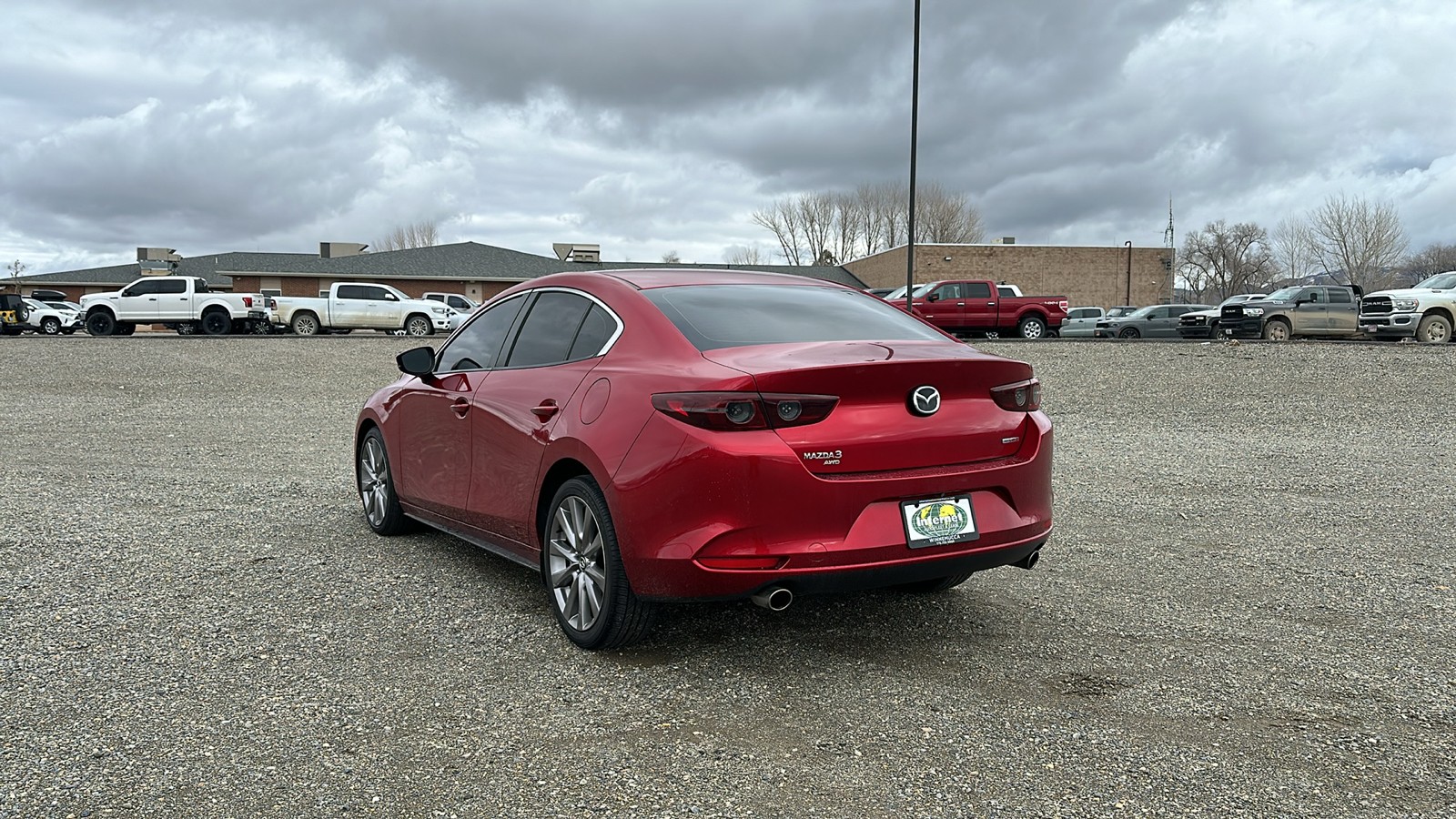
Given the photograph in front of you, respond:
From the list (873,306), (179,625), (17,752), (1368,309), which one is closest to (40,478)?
(179,625)

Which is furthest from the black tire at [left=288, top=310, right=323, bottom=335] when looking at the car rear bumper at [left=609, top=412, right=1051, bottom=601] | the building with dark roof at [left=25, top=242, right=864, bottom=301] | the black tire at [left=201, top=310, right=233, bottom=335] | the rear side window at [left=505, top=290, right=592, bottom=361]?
the car rear bumper at [left=609, top=412, right=1051, bottom=601]

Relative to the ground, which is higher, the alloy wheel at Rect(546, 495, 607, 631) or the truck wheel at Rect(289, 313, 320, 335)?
the truck wheel at Rect(289, 313, 320, 335)

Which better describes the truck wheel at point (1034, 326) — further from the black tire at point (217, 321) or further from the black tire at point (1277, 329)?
the black tire at point (217, 321)

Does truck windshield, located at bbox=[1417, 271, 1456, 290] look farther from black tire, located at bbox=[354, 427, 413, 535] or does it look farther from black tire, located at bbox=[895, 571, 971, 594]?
black tire, located at bbox=[354, 427, 413, 535]

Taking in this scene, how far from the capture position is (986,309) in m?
28.6

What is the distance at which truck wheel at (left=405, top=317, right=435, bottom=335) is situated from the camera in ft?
103

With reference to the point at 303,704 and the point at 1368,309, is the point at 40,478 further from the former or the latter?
the point at 1368,309

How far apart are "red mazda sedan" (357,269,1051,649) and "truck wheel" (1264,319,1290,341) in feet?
84.1

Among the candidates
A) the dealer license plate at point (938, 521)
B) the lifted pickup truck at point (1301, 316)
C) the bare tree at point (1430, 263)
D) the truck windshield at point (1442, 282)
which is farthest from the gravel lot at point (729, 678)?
the bare tree at point (1430, 263)

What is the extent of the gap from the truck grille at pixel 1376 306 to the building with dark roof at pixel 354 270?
28227 millimetres

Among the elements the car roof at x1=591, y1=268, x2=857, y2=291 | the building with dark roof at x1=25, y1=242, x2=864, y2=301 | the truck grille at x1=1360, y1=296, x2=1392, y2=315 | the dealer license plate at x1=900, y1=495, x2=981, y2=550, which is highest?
the building with dark roof at x1=25, y1=242, x2=864, y2=301

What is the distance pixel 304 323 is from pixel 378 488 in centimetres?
2712

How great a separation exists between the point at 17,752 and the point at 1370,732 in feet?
14.2

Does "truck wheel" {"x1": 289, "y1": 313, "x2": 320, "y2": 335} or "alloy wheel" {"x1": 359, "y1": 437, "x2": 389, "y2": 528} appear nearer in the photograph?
"alloy wheel" {"x1": 359, "y1": 437, "x2": 389, "y2": 528}
